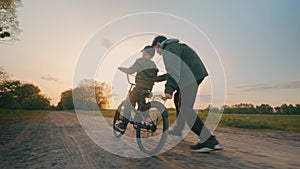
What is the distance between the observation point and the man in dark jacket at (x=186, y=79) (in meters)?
4.01

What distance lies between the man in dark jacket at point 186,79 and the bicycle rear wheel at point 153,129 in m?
0.32

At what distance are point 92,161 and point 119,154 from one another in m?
0.55

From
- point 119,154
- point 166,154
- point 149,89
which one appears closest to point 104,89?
point 149,89

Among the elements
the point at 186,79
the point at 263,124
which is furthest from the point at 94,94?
the point at 263,124

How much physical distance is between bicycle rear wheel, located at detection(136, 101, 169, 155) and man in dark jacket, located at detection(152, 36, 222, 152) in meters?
0.32

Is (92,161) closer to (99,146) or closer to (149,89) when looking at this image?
(99,146)

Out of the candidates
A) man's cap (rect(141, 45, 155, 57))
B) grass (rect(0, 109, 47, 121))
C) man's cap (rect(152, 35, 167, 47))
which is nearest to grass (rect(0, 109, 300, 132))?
grass (rect(0, 109, 47, 121))

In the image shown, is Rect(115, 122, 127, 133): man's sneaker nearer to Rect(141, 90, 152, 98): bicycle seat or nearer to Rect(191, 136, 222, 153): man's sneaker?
Rect(141, 90, 152, 98): bicycle seat

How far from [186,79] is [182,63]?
0.97ft

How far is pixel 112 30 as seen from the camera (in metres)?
4.54

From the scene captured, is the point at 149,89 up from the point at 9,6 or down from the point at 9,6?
down

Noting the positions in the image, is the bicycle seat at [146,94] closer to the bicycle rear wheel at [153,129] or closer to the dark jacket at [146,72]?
the dark jacket at [146,72]

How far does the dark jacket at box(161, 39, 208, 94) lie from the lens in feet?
13.2

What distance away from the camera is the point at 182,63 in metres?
4.20
